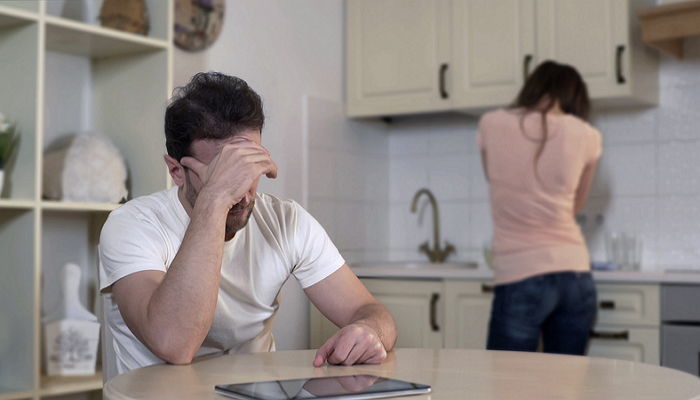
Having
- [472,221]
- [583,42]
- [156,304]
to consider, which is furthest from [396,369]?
[472,221]

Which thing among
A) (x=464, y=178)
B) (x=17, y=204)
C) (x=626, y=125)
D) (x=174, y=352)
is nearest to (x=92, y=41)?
(x=17, y=204)

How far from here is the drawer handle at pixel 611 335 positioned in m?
3.06

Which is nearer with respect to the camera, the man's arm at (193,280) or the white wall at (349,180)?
the man's arm at (193,280)

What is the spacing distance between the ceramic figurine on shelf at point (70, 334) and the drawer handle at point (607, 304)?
5.47 ft

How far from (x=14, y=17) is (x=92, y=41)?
0.32m

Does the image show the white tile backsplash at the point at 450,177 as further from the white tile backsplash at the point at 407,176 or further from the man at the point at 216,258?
the man at the point at 216,258

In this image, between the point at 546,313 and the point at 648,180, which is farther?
the point at 648,180

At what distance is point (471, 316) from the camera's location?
3.39 metres

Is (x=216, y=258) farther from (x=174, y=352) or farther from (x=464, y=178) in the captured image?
(x=464, y=178)

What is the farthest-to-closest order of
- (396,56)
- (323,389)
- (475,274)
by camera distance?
(396,56)
(475,274)
(323,389)

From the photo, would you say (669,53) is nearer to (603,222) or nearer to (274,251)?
(603,222)

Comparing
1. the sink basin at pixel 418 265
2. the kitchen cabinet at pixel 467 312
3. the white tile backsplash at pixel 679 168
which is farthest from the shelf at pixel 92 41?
the white tile backsplash at pixel 679 168

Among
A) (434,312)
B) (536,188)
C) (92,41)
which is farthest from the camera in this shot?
(434,312)

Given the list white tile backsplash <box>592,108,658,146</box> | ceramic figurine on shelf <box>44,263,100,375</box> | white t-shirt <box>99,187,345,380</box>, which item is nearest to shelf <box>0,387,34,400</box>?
ceramic figurine on shelf <box>44,263,100,375</box>
